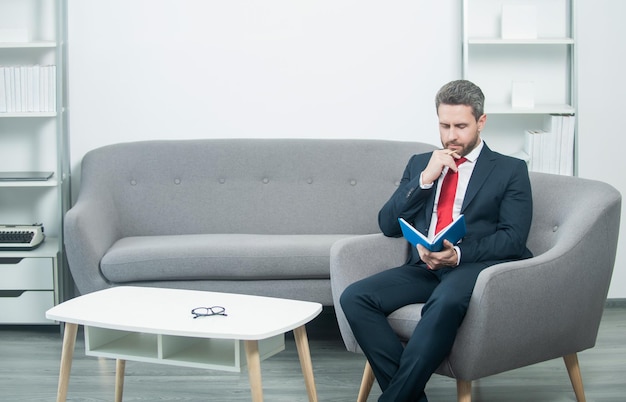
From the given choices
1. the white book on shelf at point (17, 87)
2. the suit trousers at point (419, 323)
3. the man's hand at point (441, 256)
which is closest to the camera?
the suit trousers at point (419, 323)

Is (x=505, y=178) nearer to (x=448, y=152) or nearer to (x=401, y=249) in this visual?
(x=448, y=152)

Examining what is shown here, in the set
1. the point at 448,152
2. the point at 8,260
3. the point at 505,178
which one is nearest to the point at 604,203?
the point at 505,178

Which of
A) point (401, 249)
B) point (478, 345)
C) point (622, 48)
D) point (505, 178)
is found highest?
point (622, 48)

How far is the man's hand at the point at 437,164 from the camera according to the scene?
10.8 feet

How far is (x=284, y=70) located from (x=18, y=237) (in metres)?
1.66

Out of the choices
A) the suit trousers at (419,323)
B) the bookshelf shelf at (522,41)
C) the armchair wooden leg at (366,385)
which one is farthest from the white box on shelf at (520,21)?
the armchair wooden leg at (366,385)

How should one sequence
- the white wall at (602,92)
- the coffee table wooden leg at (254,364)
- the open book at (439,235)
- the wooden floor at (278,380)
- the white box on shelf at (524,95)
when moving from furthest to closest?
1. the white wall at (602,92)
2. the white box on shelf at (524,95)
3. the wooden floor at (278,380)
4. the open book at (439,235)
5. the coffee table wooden leg at (254,364)

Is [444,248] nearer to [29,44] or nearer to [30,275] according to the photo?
[30,275]

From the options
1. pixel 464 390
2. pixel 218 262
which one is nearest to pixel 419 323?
pixel 464 390

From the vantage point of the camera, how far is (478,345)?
2.93 metres

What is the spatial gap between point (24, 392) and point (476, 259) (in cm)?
188

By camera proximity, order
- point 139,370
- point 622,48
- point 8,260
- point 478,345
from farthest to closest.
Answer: point 622,48 < point 8,260 < point 139,370 < point 478,345

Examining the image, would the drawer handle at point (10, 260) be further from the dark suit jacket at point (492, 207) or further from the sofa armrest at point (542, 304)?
the sofa armrest at point (542, 304)

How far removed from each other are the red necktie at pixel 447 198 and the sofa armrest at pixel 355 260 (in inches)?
8.4
